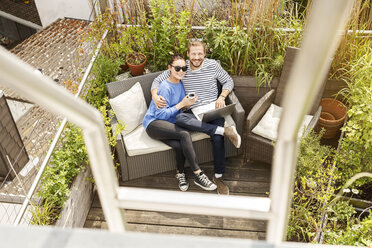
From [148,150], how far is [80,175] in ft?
1.94

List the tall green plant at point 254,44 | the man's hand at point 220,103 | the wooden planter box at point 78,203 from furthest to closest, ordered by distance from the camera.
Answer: the tall green plant at point 254,44
the man's hand at point 220,103
the wooden planter box at point 78,203

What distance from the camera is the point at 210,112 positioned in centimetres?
312

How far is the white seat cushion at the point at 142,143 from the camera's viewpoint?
3.13 meters

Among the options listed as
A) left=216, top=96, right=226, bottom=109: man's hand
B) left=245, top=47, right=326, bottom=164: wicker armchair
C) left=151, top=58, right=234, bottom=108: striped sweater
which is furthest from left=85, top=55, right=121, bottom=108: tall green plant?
left=245, top=47, right=326, bottom=164: wicker armchair

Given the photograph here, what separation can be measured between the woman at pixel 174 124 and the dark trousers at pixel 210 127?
0.19 feet

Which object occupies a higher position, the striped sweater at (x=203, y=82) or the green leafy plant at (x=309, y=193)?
the striped sweater at (x=203, y=82)

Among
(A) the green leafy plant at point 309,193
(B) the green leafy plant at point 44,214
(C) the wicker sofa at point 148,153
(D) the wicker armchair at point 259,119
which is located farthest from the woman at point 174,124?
(B) the green leafy plant at point 44,214

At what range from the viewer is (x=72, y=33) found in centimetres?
588

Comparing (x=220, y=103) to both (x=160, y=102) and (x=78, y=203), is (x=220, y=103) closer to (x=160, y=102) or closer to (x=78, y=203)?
(x=160, y=102)

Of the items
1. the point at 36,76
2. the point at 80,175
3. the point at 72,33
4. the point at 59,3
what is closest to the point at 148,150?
the point at 80,175

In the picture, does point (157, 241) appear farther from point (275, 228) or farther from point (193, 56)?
point (193, 56)

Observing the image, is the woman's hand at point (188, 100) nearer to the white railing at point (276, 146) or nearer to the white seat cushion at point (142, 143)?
the white seat cushion at point (142, 143)

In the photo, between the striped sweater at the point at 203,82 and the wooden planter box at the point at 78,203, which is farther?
the striped sweater at the point at 203,82

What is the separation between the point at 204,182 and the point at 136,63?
1.38 metres
